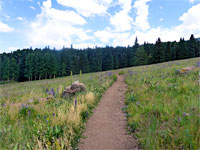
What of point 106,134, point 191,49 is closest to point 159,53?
point 191,49

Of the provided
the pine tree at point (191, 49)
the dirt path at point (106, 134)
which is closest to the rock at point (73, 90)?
the dirt path at point (106, 134)

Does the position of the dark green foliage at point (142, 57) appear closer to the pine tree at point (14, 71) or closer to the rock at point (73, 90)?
the rock at point (73, 90)

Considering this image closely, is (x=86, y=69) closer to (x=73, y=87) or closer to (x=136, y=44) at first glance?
(x=136, y=44)

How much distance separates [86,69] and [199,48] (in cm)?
5125

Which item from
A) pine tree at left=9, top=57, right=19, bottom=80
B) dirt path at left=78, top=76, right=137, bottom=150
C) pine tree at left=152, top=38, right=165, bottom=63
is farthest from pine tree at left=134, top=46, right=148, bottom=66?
pine tree at left=9, top=57, right=19, bottom=80

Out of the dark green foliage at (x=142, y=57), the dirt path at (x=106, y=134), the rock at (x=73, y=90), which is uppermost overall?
the dark green foliage at (x=142, y=57)

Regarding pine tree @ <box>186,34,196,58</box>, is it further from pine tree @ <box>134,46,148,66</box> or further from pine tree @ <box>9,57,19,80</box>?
pine tree @ <box>9,57,19,80</box>

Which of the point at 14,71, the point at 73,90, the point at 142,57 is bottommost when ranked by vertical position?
the point at 73,90

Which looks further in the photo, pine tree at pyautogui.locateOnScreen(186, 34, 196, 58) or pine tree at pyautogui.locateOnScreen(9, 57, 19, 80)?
pine tree at pyautogui.locateOnScreen(9, 57, 19, 80)

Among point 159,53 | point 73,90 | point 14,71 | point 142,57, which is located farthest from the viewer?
point 142,57

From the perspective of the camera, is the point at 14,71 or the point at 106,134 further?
the point at 14,71

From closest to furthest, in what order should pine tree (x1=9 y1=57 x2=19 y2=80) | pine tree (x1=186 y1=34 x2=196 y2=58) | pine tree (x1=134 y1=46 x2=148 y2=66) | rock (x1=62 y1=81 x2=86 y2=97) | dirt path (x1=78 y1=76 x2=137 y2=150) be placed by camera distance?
dirt path (x1=78 y1=76 x2=137 y2=150)
rock (x1=62 y1=81 x2=86 y2=97)
pine tree (x1=186 y1=34 x2=196 y2=58)
pine tree (x1=9 y1=57 x2=19 y2=80)
pine tree (x1=134 y1=46 x2=148 y2=66)

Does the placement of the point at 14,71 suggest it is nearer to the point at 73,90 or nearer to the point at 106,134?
the point at 73,90

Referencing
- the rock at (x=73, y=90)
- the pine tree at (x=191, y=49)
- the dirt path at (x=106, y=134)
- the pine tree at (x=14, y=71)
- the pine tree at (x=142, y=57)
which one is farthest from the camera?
the pine tree at (x=142, y=57)
